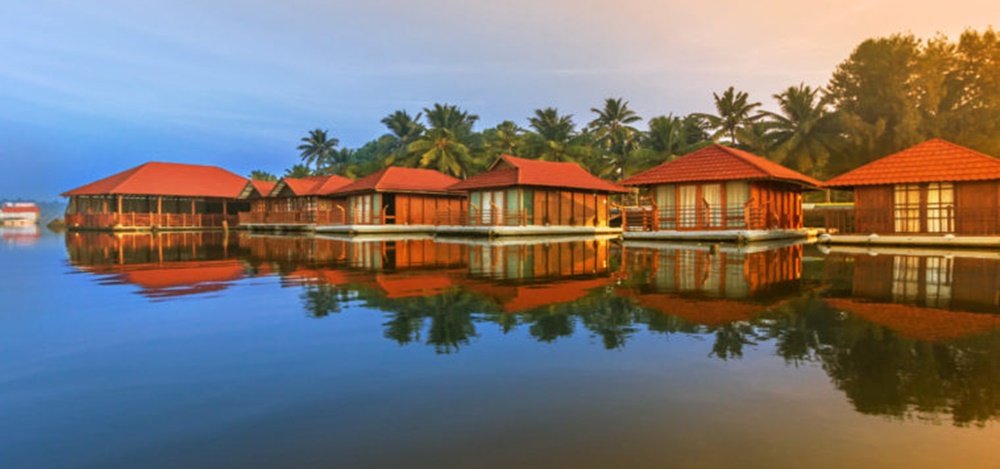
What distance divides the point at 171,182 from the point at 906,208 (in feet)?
194

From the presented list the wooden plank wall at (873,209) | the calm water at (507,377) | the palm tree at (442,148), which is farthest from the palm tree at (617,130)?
the calm water at (507,377)

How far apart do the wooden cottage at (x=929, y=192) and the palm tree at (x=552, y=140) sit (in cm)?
2905

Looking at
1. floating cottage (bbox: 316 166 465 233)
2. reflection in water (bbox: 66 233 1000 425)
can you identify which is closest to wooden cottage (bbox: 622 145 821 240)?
reflection in water (bbox: 66 233 1000 425)

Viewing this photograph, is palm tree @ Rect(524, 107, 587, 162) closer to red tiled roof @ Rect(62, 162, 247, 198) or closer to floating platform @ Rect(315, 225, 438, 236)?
floating platform @ Rect(315, 225, 438, 236)

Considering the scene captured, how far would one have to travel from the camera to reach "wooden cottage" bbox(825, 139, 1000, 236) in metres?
22.1

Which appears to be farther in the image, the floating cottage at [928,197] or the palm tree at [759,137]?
the palm tree at [759,137]

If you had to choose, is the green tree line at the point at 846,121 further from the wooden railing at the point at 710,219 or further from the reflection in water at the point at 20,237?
the reflection in water at the point at 20,237

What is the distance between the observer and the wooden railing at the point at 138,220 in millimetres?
51812

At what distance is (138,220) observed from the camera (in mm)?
52562

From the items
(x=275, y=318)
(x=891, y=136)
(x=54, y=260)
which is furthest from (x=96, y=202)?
(x=891, y=136)

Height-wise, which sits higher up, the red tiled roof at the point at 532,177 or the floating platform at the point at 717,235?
the red tiled roof at the point at 532,177

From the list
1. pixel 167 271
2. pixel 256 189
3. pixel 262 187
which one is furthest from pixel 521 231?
pixel 256 189

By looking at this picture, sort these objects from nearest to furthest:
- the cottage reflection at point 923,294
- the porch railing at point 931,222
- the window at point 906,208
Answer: the cottage reflection at point 923,294
the porch railing at point 931,222
the window at point 906,208

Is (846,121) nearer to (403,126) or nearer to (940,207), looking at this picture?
(940,207)
